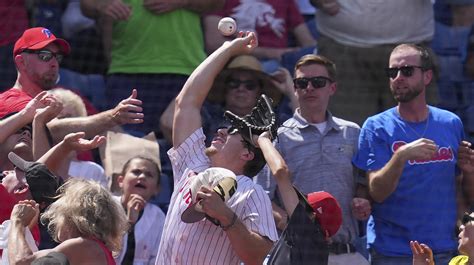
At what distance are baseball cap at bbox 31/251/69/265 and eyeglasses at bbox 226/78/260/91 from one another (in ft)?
8.96

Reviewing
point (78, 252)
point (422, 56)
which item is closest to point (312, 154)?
point (422, 56)

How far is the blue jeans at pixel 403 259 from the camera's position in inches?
271

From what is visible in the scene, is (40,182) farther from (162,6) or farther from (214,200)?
(162,6)

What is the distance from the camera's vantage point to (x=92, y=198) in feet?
18.0

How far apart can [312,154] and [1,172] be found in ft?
5.08

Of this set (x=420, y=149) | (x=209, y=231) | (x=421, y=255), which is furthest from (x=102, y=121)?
(x=421, y=255)

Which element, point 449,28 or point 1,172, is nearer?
point 1,172

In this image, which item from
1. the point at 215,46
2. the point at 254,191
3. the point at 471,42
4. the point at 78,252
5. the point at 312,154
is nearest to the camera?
the point at 78,252

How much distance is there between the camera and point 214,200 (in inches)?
220

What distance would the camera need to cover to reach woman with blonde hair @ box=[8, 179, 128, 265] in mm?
5359

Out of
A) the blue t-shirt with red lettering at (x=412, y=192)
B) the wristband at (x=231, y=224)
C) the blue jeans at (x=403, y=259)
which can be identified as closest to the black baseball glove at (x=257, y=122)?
the wristband at (x=231, y=224)

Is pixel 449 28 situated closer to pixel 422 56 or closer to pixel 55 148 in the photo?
pixel 422 56

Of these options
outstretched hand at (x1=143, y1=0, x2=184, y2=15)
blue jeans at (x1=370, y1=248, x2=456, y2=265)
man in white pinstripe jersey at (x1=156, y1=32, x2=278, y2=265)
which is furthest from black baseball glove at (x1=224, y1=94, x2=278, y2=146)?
outstretched hand at (x1=143, y1=0, x2=184, y2=15)

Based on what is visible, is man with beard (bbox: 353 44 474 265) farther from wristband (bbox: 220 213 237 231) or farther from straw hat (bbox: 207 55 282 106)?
wristband (bbox: 220 213 237 231)
